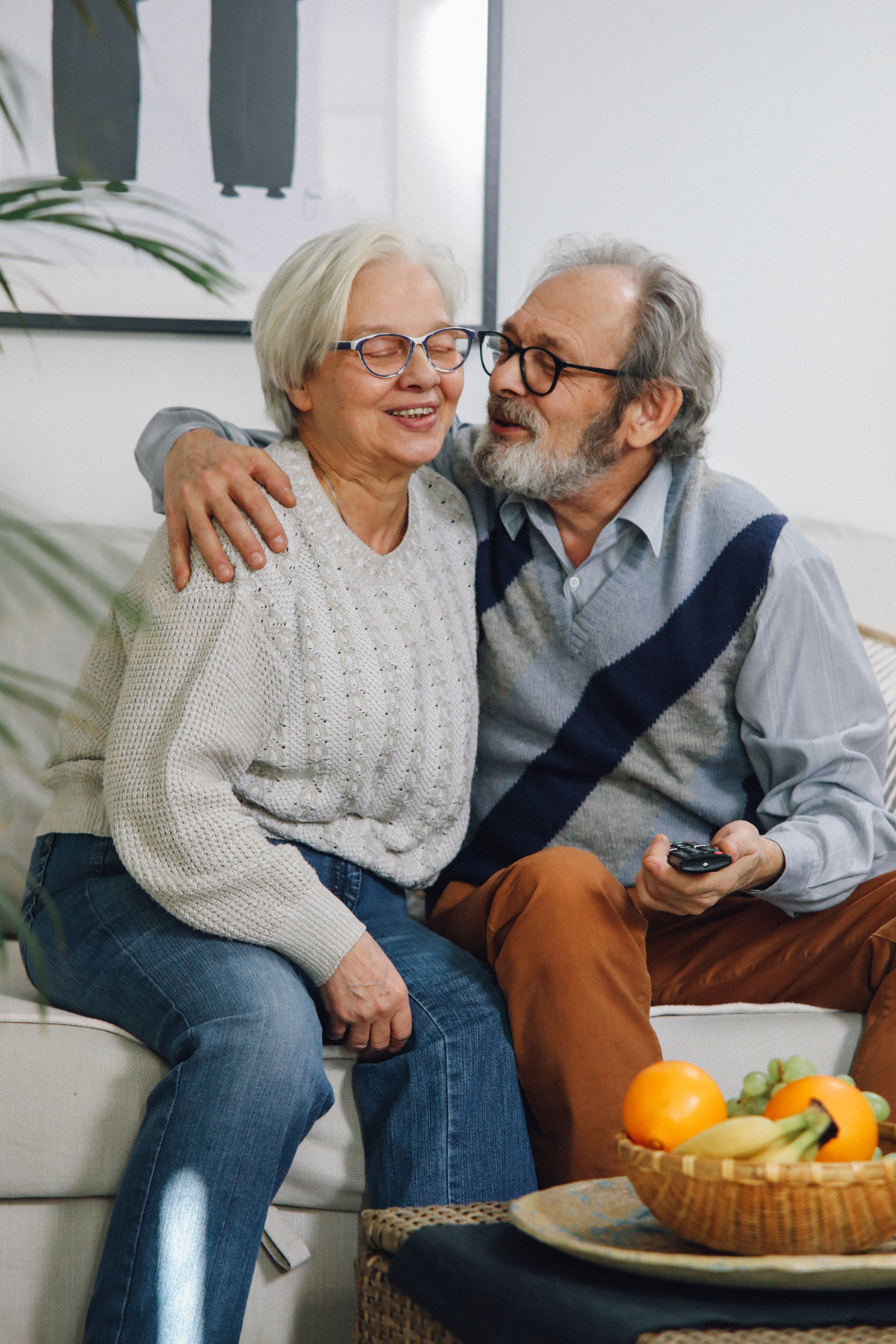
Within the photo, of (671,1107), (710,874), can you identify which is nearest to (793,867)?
(710,874)

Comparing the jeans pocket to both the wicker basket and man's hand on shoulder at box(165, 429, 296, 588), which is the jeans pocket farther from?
the wicker basket

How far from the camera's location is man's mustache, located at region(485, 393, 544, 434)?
5.47 ft

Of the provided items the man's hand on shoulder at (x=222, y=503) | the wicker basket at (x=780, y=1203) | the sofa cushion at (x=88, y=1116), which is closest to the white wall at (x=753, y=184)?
the man's hand on shoulder at (x=222, y=503)

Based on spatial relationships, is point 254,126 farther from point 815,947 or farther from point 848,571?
point 815,947

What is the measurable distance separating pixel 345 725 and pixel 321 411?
42cm

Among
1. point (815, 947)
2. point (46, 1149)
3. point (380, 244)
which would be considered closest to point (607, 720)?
point (815, 947)

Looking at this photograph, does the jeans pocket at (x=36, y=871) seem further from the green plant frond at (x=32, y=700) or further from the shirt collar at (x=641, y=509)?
the green plant frond at (x=32, y=700)

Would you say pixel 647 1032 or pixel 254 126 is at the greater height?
pixel 254 126

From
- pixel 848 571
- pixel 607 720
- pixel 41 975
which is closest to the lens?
pixel 41 975

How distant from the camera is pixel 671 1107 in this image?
2.85 feet

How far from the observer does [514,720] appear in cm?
170

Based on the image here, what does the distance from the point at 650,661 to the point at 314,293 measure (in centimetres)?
65

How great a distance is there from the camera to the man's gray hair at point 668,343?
169 cm

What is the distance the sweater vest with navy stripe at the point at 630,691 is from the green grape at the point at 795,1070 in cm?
73
